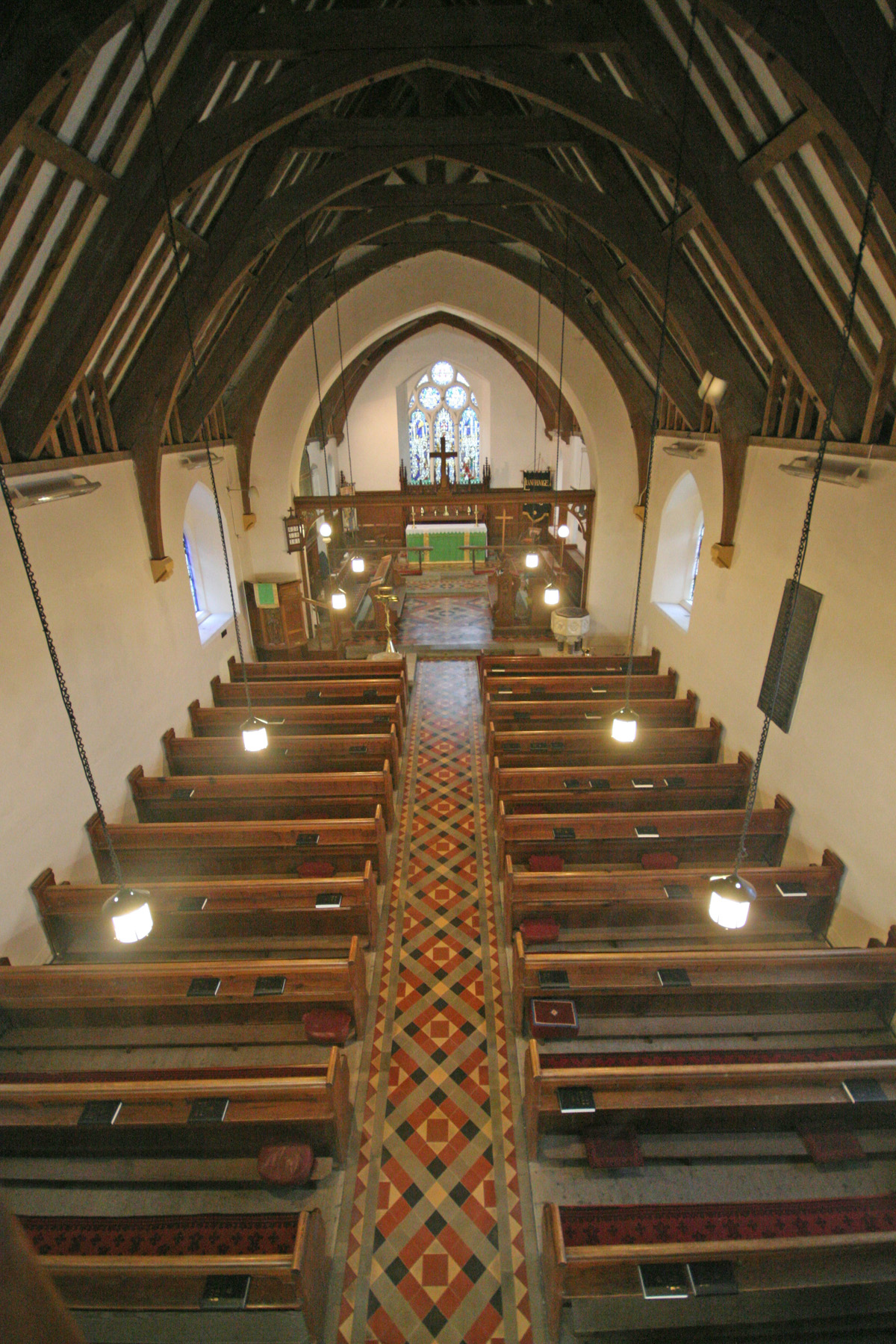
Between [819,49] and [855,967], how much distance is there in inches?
261

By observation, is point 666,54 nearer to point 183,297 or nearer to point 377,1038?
point 183,297

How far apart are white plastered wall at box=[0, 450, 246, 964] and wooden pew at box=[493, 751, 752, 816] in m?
4.70

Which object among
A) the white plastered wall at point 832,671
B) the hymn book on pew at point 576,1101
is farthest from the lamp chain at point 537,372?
the hymn book on pew at point 576,1101

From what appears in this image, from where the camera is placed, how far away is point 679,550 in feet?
41.3

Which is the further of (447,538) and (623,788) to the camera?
(447,538)

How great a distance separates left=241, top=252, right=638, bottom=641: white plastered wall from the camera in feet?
42.3

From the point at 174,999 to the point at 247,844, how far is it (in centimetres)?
193

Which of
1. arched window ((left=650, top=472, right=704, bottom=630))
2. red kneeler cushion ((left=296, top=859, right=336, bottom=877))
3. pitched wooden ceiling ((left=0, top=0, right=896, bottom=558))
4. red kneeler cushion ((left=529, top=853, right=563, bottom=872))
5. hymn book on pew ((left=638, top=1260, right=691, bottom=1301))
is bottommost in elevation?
red kneeler cushion ((left=296, top=859, right=336, bottom=877))

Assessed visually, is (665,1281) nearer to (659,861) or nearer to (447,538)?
(659,861)

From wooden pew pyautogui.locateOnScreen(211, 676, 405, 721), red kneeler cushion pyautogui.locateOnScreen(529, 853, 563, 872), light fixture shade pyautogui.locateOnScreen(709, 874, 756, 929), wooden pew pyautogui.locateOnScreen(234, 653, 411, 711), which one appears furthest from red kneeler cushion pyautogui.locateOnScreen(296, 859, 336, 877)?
wooden pew pyautogui.locateOnScreen(234, 653, 411, 711)

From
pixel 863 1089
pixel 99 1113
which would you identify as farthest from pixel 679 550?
pixel 99 1113

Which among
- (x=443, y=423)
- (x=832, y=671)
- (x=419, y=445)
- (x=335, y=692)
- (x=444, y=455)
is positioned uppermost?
(x=443, y=423)

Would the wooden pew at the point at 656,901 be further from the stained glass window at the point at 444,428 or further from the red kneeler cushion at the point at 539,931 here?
the stained glass window at the point at 444,428

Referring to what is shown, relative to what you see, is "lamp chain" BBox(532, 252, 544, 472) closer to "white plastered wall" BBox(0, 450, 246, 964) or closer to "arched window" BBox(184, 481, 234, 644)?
"arched window" BBox(184, 481, 234, 644)
